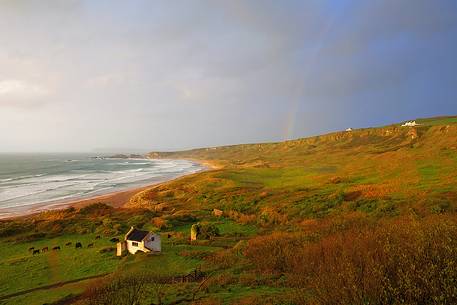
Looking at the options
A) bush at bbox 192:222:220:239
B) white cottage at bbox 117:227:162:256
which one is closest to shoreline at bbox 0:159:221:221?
bush at bbox 192:222:220:239

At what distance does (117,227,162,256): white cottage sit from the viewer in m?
33.5

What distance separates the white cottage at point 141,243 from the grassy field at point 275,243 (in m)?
1.32

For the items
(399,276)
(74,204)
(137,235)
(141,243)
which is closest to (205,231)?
(137,235)

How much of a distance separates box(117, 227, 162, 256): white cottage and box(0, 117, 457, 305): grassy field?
4.34 ft

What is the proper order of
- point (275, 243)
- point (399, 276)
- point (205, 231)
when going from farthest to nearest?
point (205, 231), point (275, 243), point (399, 276)

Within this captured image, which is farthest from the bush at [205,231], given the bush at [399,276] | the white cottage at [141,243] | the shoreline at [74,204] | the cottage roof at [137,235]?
the shoreline at [74,204]

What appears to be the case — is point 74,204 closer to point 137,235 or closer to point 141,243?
point 137,235

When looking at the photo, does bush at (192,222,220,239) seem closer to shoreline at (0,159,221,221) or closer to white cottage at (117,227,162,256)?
white cottage at (117,227,162,256)

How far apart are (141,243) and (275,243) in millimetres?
15496

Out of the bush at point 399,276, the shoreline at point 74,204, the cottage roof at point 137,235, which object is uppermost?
the bush at point 399,276

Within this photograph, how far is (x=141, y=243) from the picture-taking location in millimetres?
33688

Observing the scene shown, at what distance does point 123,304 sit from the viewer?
13.3m

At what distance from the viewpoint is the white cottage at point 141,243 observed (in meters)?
33.5

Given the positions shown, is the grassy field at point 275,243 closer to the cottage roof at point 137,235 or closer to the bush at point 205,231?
the bush at point 205,231
